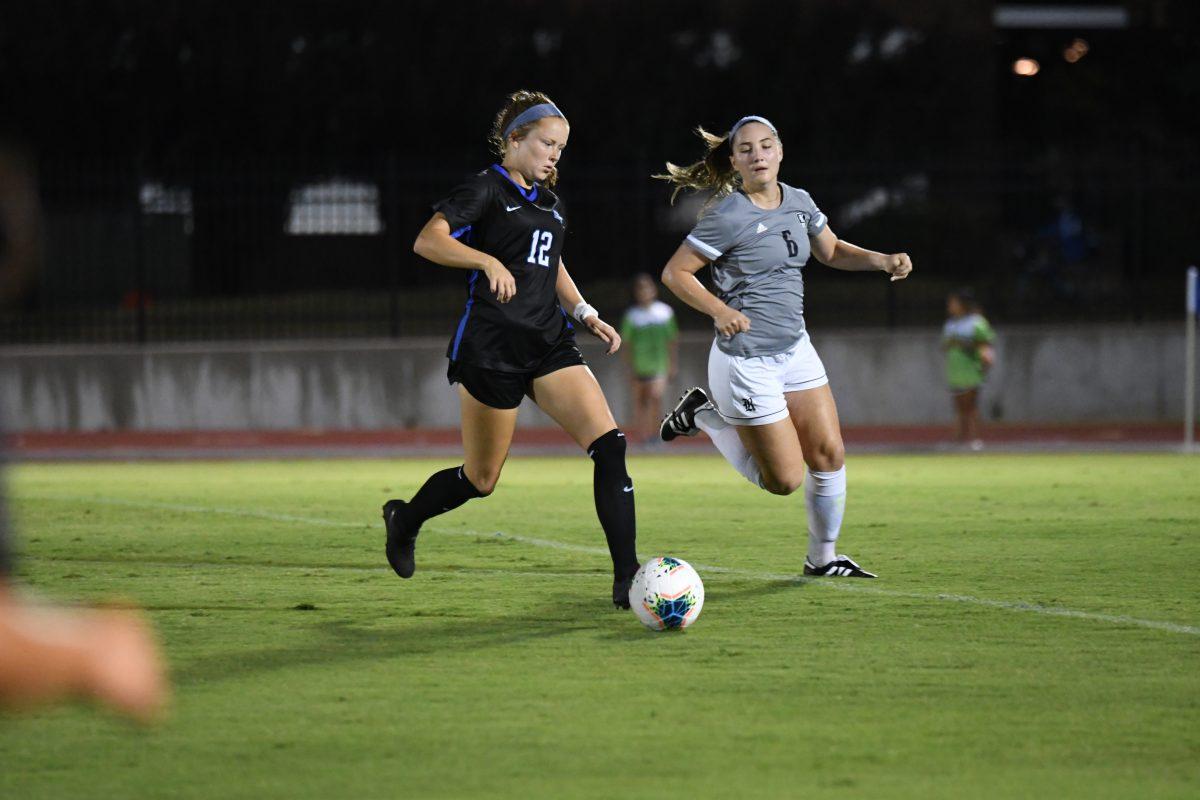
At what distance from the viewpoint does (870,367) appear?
20969 millimetres

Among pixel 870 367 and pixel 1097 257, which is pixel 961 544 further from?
pixel 1097 257

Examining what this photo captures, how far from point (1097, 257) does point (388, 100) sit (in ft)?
46.4

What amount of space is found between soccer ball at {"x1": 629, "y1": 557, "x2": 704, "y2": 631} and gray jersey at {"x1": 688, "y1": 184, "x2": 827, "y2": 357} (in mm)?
1466

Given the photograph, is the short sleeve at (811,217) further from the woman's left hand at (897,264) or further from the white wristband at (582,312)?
the white wristband at (582,312)

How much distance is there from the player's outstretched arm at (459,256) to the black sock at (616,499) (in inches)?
29.7

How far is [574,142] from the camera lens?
3188cm

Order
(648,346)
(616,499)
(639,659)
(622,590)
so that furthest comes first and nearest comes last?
(648,346) < (622,590) < (616,499) < (639,659)

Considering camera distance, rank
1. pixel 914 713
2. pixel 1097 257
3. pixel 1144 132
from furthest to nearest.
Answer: pixel 1144 132, pixel 1097 257, pixel 914 713

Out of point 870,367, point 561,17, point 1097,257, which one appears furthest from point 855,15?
point 870,367

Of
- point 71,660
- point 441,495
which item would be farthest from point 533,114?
point 71,660

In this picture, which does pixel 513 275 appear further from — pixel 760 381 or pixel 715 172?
pixel 715 172

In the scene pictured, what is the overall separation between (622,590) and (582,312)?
1.26 metres

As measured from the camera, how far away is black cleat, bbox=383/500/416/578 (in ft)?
25.6

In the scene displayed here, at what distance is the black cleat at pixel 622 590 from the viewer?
23.3 feet
